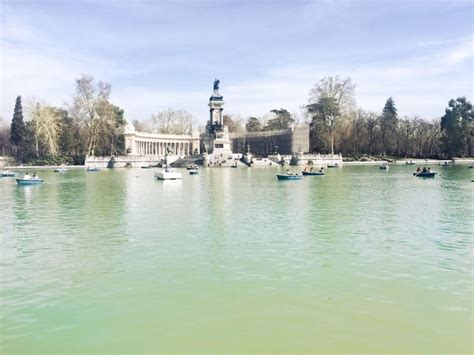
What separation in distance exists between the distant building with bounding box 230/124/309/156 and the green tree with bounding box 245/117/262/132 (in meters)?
12.3

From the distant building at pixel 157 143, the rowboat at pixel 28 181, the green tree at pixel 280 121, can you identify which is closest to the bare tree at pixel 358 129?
the green tree at pixel 280 121

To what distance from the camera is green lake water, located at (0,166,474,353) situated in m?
8.55

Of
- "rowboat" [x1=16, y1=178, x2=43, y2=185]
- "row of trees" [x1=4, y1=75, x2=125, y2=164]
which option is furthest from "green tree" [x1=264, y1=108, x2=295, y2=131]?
"rowboat" [x1=16, y1=178, x2=43, y2=185]

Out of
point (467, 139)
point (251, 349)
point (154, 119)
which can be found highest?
point (154, 119)

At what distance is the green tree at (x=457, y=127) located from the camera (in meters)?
98.0

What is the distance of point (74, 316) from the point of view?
9.62 m

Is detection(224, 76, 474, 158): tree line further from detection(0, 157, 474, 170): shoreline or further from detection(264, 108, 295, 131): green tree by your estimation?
detection(264, 108, 295, 131): green tree

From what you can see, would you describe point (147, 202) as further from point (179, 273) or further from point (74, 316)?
point (74, 316)

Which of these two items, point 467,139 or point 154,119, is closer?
point 467,139

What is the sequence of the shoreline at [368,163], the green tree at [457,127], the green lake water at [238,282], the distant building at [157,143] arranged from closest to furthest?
the green lake water at [238,282]
the shoreline at [368,163]
the green tree at [457,127]
the distant building at [157,143]

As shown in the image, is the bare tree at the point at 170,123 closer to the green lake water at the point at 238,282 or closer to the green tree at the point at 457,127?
the green tree at the point at 457,127

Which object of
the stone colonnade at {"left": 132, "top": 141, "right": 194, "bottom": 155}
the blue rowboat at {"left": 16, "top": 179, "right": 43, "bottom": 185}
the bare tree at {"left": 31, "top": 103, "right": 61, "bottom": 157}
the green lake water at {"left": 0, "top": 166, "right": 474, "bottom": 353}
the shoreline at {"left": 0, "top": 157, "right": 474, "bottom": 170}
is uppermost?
the bare tree at {"left": 31, "top": 103, "right": 61, "bottom": 157}

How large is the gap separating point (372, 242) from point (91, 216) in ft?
46.4

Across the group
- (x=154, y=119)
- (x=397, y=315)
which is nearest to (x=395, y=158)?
(x=154, y=119)
